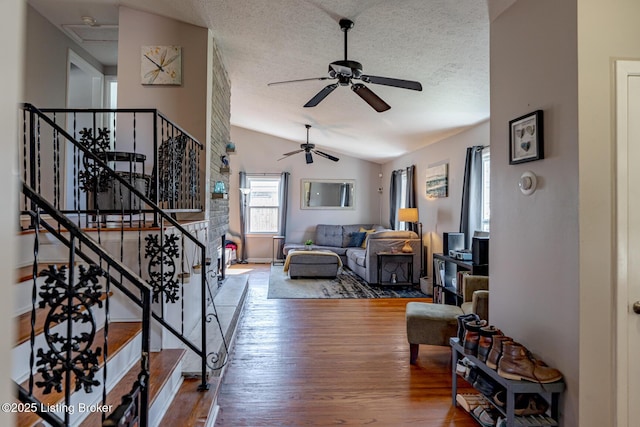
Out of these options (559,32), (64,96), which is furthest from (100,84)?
(559,32)

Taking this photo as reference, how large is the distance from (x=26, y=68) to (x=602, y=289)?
5.30 meters

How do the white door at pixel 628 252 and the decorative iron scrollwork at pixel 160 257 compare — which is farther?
the decorative iron scrollwork at pixel 160 257

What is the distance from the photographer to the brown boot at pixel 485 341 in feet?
6.84

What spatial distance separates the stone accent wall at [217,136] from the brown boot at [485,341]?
10.0 feet

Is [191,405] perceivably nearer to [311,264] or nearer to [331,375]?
[331,375]

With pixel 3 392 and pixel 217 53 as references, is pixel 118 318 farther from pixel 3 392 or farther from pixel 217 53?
pixel 217 53

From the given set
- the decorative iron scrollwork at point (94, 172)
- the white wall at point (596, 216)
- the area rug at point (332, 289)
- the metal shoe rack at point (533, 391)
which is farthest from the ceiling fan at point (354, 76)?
the area rug at point (332, 289)

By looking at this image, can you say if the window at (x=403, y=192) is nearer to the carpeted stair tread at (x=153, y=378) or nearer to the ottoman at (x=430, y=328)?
the ottoman at (x=430, y=328)

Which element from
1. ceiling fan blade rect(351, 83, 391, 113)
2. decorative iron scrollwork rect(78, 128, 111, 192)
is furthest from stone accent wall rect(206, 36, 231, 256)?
ceiling fan blade rect(351, 83, 391, 113)

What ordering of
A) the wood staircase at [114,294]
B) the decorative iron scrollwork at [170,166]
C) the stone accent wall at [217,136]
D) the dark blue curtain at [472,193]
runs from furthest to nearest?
the dark blue curtain at [472,193] < the stone accent wall at [217,136] < the decorative iron scrollwork at [170,166] < the wood staircase at [114,294]

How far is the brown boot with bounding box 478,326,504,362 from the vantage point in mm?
2086

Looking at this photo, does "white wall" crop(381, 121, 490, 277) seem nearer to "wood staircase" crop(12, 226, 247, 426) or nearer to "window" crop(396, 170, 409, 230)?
"window" crop(396, 170, 409, 230)

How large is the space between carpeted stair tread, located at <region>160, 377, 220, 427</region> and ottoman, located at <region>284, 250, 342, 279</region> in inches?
169

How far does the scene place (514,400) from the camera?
1835 mm
